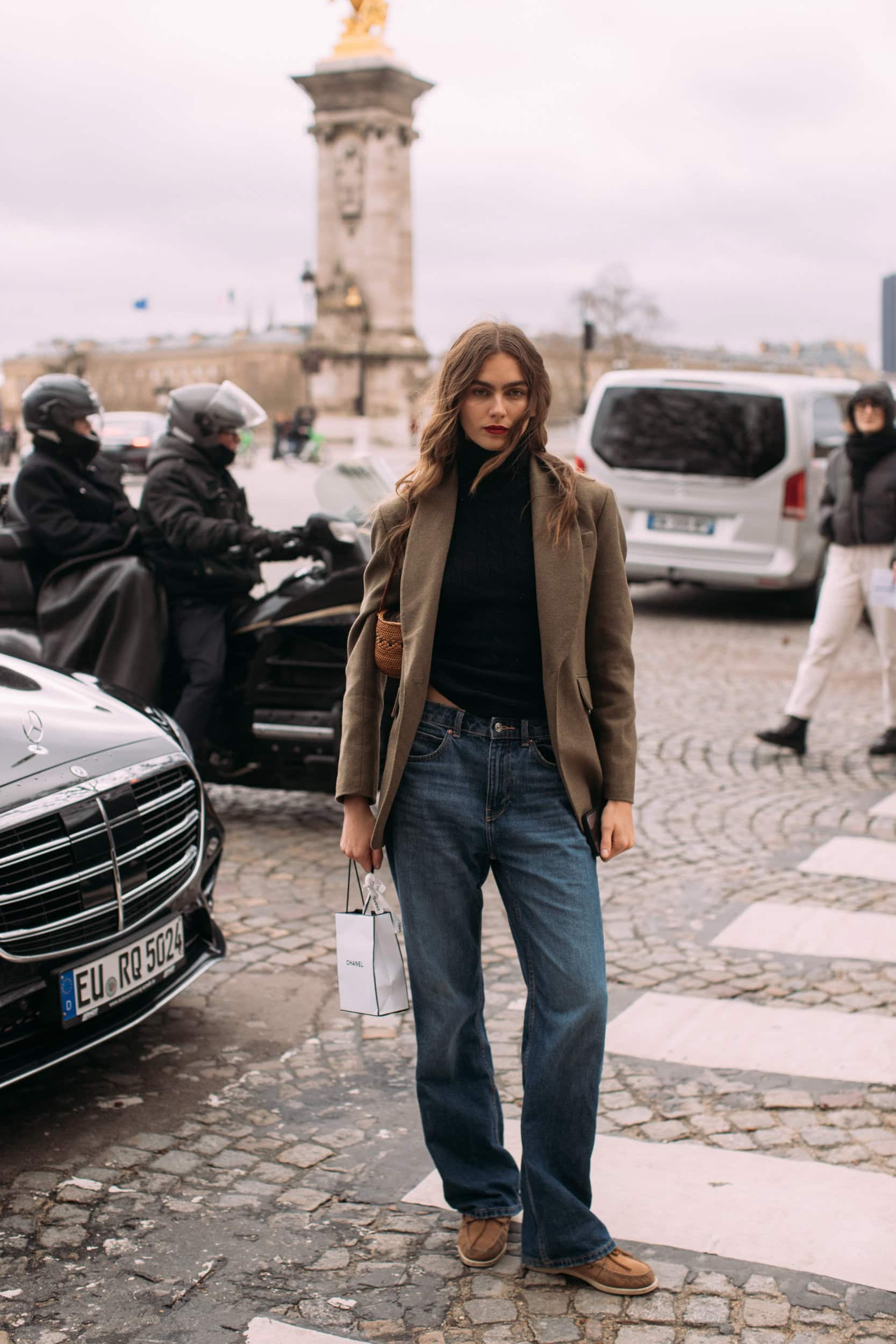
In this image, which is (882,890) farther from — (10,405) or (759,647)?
(10,405)

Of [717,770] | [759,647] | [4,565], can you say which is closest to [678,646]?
[759,647]

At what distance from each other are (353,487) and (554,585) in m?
3.76

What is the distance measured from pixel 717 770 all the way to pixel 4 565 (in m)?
3.58

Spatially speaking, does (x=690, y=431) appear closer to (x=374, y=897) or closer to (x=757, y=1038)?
(x=757, y=1038)

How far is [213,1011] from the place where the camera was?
4.66 m

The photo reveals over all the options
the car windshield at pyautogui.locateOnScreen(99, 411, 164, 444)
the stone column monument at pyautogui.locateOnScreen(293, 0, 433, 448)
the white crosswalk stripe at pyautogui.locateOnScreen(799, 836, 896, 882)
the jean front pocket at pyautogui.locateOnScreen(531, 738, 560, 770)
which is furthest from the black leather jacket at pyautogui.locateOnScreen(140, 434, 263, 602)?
the stone column monument at pyautogui.locateOnScreen(293, 0, 433, 448)

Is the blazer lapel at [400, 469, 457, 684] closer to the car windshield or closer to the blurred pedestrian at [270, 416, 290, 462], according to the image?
the car windshield

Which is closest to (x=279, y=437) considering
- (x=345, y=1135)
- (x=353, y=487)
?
(x=353, y=487)

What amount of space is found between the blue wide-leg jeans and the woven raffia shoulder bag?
126mm

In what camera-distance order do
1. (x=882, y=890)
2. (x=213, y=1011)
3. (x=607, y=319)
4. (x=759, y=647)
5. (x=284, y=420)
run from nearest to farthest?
1. (x=213, y=1011)
2. (x=882, y=890)
3. (x=759, y=647)
4. (x=284, y=420)
5. (x=607, y=319)

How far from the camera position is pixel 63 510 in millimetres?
6387

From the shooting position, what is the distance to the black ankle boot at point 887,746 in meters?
8.09

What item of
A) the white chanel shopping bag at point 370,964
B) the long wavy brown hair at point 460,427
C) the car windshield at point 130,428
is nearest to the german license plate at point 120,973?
the white chanel shopping bag at point 370,964

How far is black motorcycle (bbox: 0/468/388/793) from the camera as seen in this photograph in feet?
20.6
